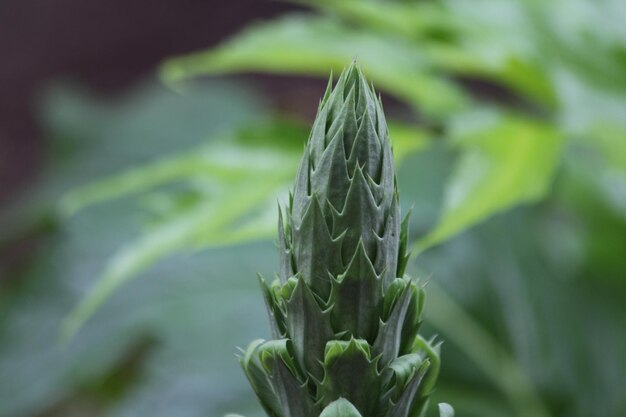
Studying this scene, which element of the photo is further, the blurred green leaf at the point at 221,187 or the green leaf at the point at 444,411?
the blurred green leaf at the point at 221,187

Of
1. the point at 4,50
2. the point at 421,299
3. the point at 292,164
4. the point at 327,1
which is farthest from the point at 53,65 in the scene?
the point at 421,299

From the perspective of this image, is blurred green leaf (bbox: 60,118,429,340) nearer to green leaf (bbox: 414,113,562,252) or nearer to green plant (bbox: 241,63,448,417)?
green leaf (bbox: 414,113,562,252)

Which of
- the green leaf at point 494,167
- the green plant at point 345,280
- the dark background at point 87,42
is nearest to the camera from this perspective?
the green plant at point 345,280

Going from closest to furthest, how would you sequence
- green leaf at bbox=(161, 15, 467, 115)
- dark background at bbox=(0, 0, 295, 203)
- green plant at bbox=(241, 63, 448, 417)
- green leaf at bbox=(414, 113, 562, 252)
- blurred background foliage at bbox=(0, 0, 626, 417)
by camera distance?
green plant at bbox=(241, 63, 448, 417) < green leaf at bbox=(414, 113, 562, 252) < blurred background foliage at bbox=(0, 0, 626, 417) < green leaf at bbox=(161, 15, 467, 115) < dark background at bbox=(0, 0, 295, 203)

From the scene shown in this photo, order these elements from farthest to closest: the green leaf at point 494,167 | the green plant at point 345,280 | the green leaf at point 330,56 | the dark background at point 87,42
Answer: the dark background at point 87,42
the green leaf at point 330,56
the green leaf at point 494,167
the green plant at point 345,280

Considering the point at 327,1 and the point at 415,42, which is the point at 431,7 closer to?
the point at 415,42

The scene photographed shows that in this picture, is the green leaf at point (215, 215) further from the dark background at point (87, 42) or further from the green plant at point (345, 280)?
the dark background at point (87, 42)

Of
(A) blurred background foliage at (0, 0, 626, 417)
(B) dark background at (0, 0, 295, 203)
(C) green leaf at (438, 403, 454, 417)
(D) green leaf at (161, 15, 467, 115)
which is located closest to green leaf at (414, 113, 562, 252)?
(A) blurred background foliage at (0, 0, 626, 417)

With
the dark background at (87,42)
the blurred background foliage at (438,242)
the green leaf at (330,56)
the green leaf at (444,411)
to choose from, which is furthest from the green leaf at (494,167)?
the dark background at (87,42)
